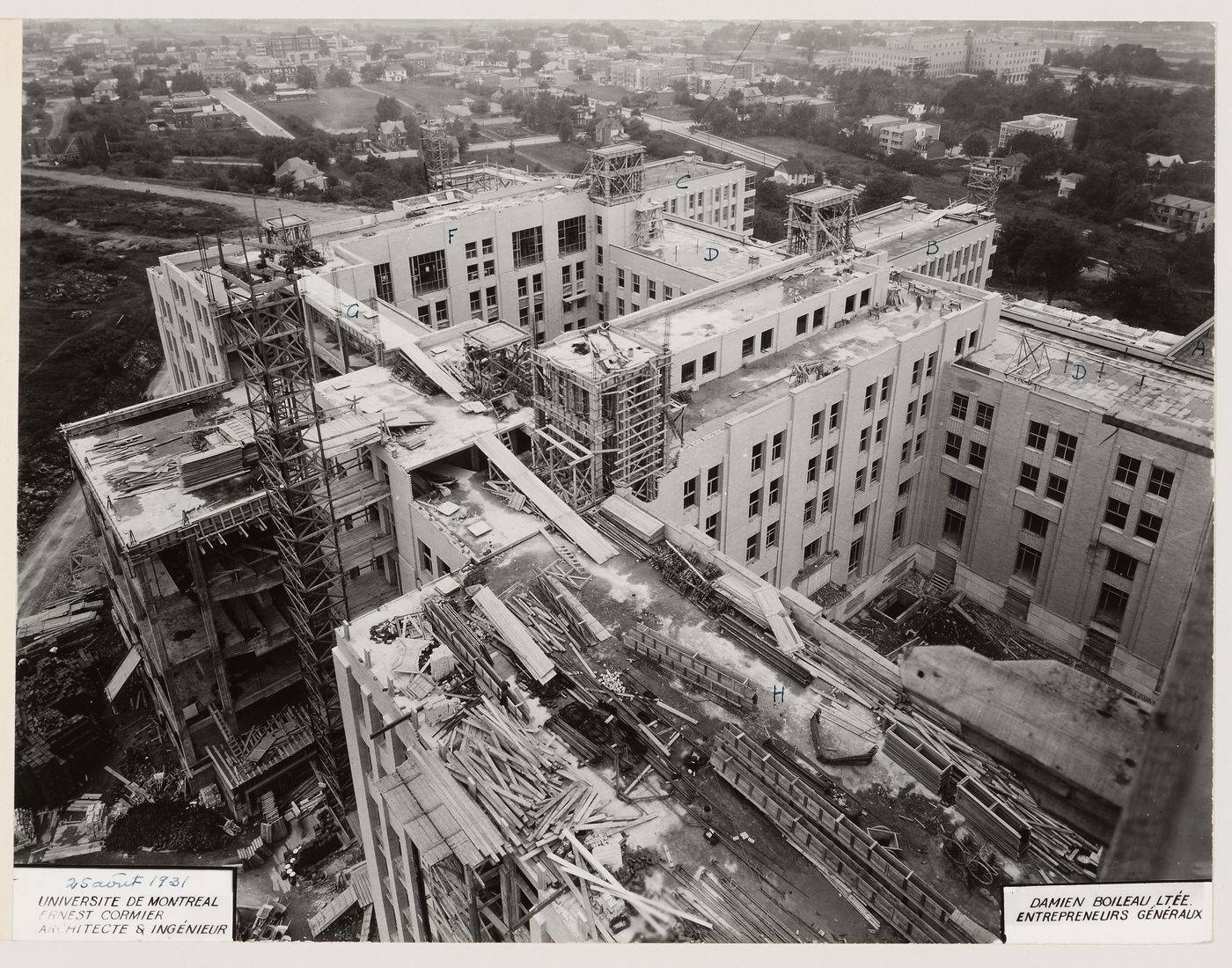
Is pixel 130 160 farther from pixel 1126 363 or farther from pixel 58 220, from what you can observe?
pixel 1126 363

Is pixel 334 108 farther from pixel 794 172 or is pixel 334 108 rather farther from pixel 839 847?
pixel 839 847

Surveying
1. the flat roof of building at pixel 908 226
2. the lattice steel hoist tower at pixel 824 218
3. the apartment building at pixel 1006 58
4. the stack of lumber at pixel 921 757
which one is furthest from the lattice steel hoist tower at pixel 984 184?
the stack of lumber at pixel 921 757

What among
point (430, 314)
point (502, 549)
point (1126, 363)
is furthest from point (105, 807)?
point (1126, 363)

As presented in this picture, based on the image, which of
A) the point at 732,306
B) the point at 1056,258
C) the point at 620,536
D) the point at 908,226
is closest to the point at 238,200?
the point at 732,306

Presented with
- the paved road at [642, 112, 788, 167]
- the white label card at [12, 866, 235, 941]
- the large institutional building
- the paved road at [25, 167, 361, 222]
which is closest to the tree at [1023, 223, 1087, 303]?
the large institutional building

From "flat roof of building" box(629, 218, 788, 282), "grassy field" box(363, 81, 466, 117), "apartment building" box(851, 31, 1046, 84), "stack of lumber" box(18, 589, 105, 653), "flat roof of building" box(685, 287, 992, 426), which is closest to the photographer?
"flat roof of building" box(685, 287, 992, 426)

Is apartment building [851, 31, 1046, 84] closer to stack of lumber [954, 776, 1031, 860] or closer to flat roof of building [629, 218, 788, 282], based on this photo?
flat roof of building [629, 218, 788, 282]
